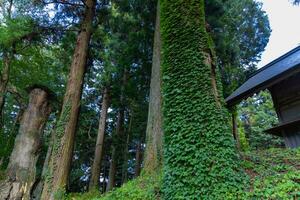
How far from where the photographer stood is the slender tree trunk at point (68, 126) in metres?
6.16

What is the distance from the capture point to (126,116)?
17922 millimetres

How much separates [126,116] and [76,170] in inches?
224

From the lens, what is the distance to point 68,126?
271 inches

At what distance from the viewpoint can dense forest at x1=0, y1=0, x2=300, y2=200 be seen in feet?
12.2

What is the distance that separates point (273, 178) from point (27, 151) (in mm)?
6270

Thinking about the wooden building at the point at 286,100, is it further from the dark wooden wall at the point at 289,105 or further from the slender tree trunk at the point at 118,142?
the slender tree trunk at the point at 118,142

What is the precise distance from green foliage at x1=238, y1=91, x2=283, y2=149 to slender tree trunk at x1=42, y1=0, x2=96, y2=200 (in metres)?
14.0

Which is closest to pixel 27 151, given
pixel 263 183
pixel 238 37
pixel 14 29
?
pixel 14 29

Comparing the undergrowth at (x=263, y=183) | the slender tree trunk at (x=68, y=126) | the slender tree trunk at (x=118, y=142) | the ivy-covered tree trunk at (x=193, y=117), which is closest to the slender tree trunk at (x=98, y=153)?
the slender tree trunk at (x=118, y=142)

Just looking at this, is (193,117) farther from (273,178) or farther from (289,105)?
(289,105)

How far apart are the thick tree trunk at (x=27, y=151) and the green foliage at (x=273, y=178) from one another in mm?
5608

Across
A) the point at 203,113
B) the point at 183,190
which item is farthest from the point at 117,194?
the point at 203,113

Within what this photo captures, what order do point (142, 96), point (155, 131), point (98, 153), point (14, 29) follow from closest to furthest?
point (155, 131) → point (14, 29) → point (98, 153) → point (142, 96)

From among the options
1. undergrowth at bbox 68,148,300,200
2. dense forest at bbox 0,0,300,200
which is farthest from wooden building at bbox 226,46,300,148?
undergrowth at bbox 68,148,300,200
